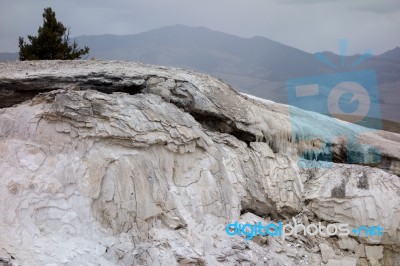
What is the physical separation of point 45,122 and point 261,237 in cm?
388

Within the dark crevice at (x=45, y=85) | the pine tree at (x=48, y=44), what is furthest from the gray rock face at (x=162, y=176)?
the pine tree at (x=48, y=44)

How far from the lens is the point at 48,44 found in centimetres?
1634

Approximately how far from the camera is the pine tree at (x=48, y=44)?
16203mm

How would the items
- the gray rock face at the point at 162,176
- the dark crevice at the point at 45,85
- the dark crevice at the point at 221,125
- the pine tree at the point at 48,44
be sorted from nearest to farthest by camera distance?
the gray rock face at the point at 162,176
the dark crevice at the point at 45,85
the dark crevice at the point at 221,125
the pine tree at the point at 48,44

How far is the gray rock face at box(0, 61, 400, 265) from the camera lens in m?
6.35

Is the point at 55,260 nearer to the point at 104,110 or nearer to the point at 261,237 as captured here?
the point at 104,110

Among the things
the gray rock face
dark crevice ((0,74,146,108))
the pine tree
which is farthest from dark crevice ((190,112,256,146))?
the pine tree

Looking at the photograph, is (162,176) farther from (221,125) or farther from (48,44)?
(48,44)

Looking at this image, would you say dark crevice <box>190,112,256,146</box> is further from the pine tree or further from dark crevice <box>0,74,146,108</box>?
the pine tree

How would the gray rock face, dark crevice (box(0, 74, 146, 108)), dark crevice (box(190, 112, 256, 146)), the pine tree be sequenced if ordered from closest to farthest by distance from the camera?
the gray rock face
dark crevice (box(0, 74, 146, 108))
dark crevice (box(190, 112, 256, 146))
the pine tree

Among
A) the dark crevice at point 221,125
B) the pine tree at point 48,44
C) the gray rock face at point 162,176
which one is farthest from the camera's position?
the pine tree at point 48,44

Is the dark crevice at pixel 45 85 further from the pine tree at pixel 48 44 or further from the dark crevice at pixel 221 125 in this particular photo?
the pine tree at pixel 48 44

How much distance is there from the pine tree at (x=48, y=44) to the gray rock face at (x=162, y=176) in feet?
24.7

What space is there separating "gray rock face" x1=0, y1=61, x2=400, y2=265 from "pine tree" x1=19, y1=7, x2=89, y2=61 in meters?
7.52
